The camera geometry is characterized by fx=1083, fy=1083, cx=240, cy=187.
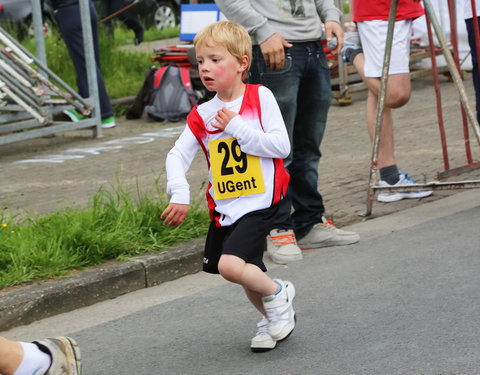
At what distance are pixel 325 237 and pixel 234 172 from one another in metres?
1.91

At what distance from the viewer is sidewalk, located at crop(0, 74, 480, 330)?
5188 mm

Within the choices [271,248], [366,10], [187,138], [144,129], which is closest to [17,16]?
[144,129]

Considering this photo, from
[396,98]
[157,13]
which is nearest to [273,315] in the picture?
[396,98]

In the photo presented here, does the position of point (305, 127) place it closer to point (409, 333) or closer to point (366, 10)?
point (366, 10)

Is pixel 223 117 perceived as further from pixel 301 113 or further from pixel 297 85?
pixel 301 113

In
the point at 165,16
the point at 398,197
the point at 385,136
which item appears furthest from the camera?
the point at 165,16

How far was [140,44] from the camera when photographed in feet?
55.0

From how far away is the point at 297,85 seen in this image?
571cm

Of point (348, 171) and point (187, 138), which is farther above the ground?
point (187, 138)

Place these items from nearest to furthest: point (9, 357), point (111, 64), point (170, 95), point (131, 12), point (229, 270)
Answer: point (9, 357), point (229, 270), point (170, 95), point (111, 64), point (131, 12)

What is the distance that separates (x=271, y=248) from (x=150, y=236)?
66 cm

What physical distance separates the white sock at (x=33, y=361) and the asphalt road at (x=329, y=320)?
0.40m

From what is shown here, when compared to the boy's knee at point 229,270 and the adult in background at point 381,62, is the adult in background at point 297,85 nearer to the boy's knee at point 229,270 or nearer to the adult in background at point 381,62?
the adult in background at point 381,62

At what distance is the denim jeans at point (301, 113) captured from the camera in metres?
5.67
